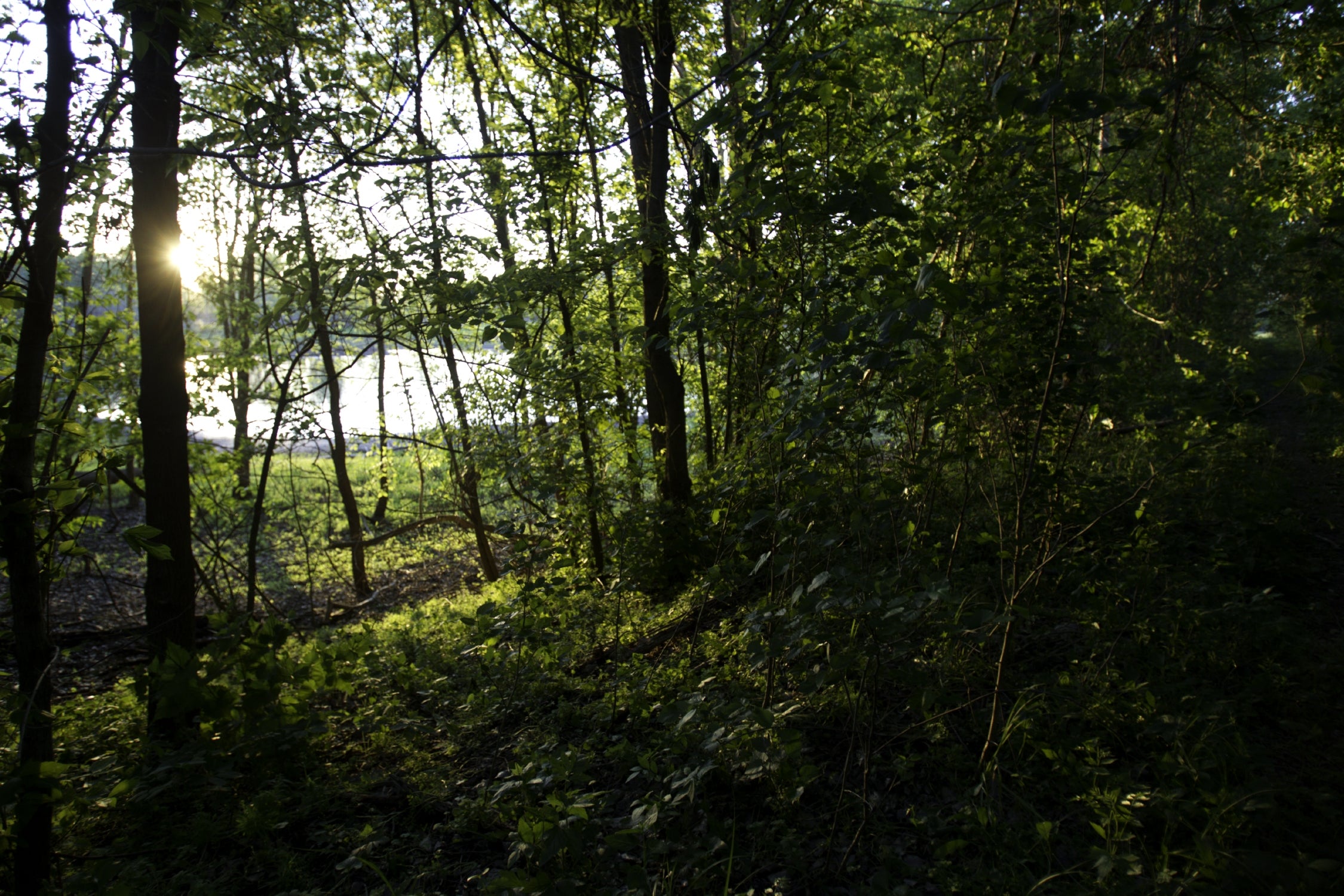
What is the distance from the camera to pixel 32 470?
2422 mm

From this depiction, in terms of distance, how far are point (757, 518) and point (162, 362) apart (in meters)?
3.42

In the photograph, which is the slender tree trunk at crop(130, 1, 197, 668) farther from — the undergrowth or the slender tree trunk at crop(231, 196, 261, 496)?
the undergrowth

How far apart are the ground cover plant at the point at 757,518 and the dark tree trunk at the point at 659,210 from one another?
56 mm

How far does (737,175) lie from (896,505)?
149 centimetres

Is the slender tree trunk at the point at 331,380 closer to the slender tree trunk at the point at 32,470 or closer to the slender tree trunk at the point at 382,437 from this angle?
the slender tree trunk at the point at 382,437

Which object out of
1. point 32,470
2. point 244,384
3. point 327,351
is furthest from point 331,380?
point 244,384

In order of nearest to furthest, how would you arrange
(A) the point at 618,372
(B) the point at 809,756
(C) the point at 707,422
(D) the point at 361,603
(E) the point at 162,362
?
(B) the point at 809,756 < (E) the point at 162,362 < (A) the point at 618,372 < (C) the point at 707,422 < (D) the point at 361,603

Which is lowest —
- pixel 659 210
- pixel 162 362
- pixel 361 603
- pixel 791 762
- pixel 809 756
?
pixel 361 603

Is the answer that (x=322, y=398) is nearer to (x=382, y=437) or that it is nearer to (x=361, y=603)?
(x=382, y=437)

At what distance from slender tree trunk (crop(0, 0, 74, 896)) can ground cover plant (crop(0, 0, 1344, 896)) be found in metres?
0.01

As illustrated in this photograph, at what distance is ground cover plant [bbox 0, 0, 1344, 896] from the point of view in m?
2.35

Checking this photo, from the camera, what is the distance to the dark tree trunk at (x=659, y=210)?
6.04 metres

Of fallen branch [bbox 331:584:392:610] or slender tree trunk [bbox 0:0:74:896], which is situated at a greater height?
slender tree trunk [bbox 0:0:74:896]

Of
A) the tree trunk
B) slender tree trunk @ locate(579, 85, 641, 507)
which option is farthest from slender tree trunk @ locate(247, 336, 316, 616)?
slender tree trunk @ locate(579, 85, 641, 507)
